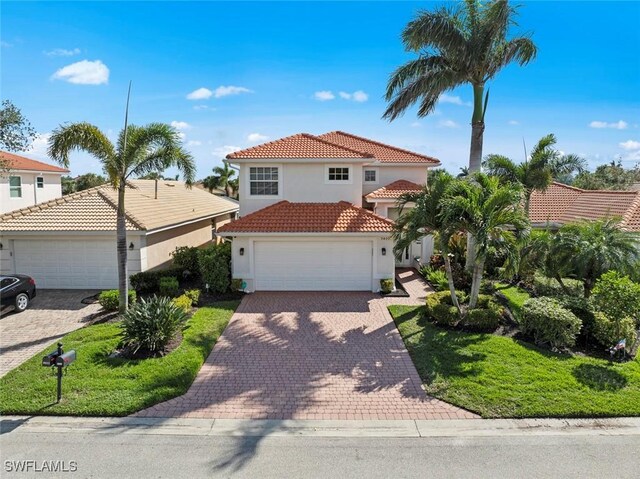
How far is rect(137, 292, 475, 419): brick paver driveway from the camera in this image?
Answer: 26.5 feet

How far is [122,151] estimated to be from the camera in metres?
12.5

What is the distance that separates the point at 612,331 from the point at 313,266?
9.99 m

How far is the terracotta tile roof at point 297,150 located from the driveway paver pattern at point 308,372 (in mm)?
7201

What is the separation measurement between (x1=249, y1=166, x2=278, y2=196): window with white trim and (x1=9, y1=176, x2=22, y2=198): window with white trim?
2057 cm

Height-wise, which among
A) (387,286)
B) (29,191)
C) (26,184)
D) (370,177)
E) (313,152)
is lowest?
(387,286)

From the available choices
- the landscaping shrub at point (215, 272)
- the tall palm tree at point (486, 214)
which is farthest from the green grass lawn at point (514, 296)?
the landscaping shrub at point (215, 272)

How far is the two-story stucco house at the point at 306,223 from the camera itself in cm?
1634

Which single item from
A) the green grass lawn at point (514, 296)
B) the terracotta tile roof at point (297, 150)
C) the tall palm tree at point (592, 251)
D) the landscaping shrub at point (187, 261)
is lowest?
the green grass lawn at point (514, 296)

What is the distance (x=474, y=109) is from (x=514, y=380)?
34.4 ft

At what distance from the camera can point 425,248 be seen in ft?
67.6

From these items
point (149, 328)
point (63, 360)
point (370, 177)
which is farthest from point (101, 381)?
point (370, 177)

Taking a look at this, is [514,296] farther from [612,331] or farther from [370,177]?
[370,177]

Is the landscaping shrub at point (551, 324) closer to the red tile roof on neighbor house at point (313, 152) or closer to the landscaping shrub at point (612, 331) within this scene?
the landscaping shrub at point (612, 331)

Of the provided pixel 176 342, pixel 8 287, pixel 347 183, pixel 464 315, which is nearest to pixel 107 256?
pixel 8 287
